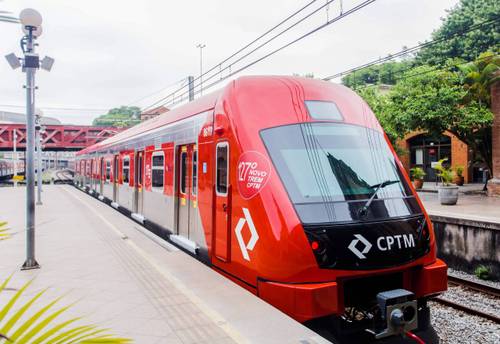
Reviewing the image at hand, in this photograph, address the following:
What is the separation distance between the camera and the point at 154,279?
20.0 feet

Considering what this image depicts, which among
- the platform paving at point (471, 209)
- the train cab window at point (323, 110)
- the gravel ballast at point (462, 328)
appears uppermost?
the train cab window at point (323, 110)

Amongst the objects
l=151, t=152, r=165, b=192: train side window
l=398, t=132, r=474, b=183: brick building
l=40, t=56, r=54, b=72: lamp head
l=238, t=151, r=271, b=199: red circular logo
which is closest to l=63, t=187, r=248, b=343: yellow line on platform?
l=238, t=151, r=271, b=199: red circular logo

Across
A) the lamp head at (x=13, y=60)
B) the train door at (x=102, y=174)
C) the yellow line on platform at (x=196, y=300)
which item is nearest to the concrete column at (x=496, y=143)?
the yellow line on platform at (x=196, y=300)

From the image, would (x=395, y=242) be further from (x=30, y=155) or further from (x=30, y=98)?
(x=30, y=98)

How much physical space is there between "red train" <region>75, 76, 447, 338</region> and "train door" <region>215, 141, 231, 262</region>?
0.05ft

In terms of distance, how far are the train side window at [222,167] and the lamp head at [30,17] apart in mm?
3789

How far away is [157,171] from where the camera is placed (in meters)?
10.2

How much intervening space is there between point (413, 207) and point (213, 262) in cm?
291

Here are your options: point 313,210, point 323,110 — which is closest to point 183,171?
point 323,110

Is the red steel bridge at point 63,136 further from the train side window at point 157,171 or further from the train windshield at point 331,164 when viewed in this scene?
the train windshield at point 331,164

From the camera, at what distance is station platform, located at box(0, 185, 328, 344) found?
405cm

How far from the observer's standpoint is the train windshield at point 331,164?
4.93 m

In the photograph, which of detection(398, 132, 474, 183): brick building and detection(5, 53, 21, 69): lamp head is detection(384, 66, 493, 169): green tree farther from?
detection(5, 53, 21, 69): lamp head

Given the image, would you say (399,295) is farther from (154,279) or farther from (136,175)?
(136,175)
